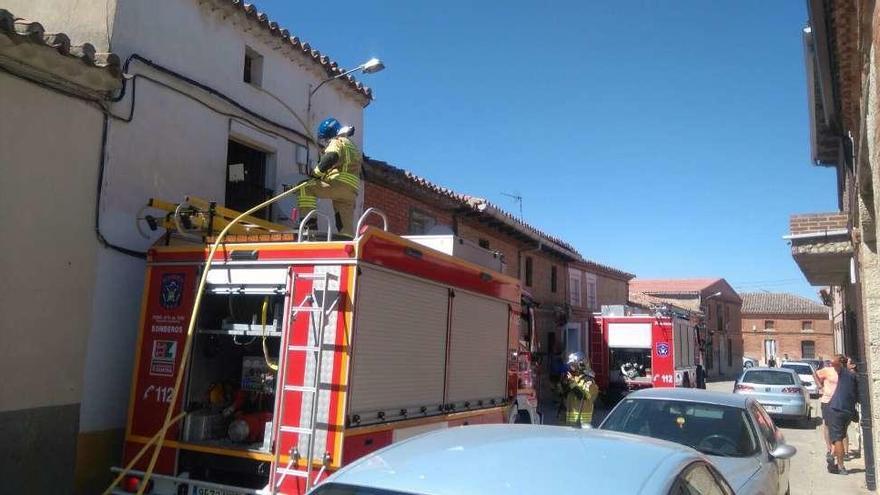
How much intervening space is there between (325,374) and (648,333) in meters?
15.7

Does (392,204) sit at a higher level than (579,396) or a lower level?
higher

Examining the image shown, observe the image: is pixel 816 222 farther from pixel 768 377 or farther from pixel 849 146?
pixel 768 377

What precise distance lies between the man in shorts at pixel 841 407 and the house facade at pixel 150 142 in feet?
28.9

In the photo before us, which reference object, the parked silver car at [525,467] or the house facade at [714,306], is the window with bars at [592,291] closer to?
the house facade at [714,306]

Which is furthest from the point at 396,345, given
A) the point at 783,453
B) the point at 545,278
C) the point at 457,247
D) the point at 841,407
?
the point at 545,278

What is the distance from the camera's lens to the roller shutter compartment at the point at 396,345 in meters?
5.14

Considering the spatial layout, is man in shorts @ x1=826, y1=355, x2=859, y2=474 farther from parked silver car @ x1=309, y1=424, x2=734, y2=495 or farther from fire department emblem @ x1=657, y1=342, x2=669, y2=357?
parked silver car @ x1=309, y1=424, x2=734, y2=495

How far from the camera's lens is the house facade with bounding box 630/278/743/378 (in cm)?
4259

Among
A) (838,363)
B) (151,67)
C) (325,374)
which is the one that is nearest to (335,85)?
(151,67)

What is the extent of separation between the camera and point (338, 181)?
23.7ft

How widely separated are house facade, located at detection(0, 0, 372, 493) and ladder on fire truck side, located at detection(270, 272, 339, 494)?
2.55 m

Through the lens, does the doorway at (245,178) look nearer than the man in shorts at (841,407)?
Yes

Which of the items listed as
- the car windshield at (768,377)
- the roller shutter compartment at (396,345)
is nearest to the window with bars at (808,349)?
the car windshield at (768,377)

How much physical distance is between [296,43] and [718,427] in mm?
7402
